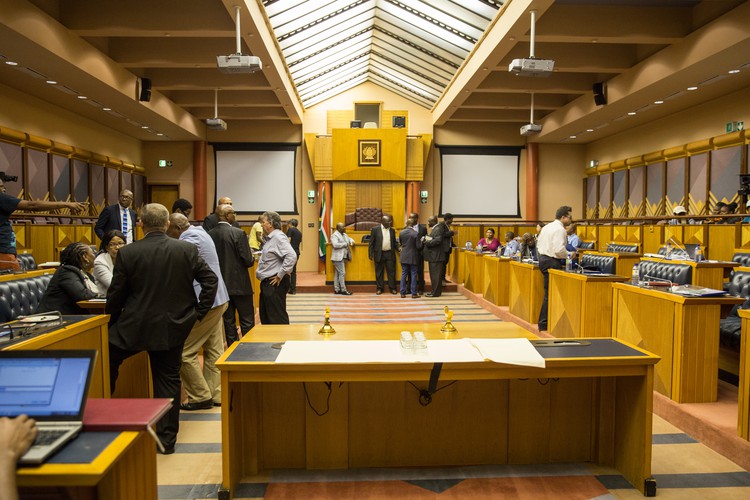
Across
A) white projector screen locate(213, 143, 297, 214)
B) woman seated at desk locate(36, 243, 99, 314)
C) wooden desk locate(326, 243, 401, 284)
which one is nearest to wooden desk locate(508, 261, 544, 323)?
wooden desk locate(326, 243, 401, 284)

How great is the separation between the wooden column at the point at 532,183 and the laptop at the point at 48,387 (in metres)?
14.5

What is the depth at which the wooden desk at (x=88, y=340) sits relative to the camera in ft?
8.79

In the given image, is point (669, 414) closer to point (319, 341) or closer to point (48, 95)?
point (319, 341)

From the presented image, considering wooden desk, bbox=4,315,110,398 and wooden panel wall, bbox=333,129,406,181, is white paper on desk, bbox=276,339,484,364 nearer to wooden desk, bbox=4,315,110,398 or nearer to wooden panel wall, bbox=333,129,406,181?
wooden desk, bbox=4,315,110,398

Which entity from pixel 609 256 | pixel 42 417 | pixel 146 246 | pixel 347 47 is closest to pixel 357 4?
pixel 347 47

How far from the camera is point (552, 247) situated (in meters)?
6.09

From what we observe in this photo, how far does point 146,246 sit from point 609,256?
6.04 metres

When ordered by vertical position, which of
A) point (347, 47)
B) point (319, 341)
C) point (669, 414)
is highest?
point (347, 47)

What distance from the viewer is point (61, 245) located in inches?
329

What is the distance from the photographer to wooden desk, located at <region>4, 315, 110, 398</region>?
268 centimetres

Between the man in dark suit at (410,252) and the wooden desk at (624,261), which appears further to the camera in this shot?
the man in dark suit at (410,252)

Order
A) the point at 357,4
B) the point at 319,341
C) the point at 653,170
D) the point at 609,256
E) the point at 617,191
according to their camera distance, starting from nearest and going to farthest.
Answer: the point at 319,341, the point at 609,256, the point at 357,4, the point at 653,170, the point at 617,191

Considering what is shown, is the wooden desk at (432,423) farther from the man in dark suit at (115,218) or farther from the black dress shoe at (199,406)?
the man in dark suit at (115,218)

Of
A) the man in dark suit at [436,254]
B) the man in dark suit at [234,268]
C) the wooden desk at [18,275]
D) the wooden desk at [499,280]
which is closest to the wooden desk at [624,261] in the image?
the wooden desk at [499,280]
